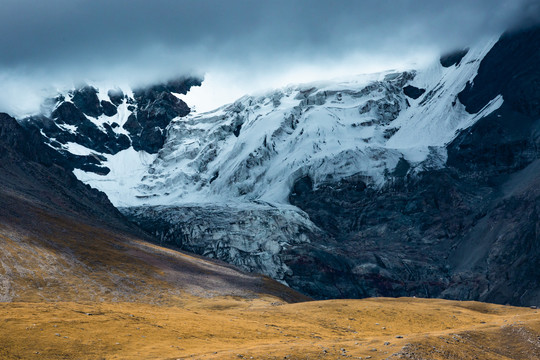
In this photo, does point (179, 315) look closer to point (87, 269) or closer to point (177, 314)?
point (177, 314)

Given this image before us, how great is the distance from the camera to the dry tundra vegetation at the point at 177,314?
69500 mm

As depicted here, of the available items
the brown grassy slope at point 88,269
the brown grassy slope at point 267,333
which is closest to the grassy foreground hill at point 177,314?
the brown grassy slope at point 267,333

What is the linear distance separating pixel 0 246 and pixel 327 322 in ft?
269

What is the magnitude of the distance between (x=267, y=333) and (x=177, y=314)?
21.3 meters

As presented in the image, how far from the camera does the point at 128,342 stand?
75.3 metres

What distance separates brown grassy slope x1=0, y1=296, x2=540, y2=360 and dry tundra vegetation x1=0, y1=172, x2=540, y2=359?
20 centimetres

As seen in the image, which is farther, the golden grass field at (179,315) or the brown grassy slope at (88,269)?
the brown grassy slope at (88,269)

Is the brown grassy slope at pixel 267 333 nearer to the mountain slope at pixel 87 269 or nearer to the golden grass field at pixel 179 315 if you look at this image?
the golden grass field at pixel 179 315

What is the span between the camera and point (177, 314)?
341ft

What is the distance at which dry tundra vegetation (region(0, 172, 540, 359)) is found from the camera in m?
69.5

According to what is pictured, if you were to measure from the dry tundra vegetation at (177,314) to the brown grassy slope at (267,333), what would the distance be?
0.20m

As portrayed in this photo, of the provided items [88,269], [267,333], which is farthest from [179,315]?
[88,269]

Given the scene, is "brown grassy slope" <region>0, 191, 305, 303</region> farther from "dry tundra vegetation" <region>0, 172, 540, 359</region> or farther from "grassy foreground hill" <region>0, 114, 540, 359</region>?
"dry tundra vegetation" <region>0, 172, 540, 359</region>

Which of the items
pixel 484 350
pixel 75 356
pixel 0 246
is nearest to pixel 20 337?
pixel 75 356
